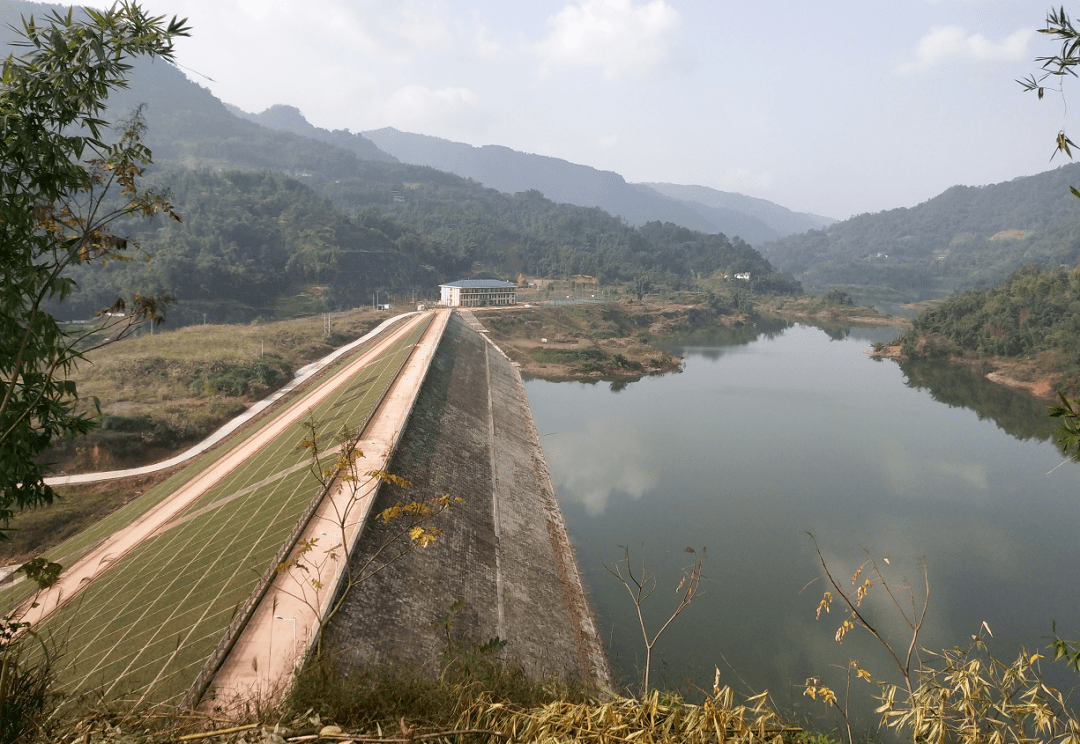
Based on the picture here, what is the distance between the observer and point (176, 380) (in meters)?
28.0

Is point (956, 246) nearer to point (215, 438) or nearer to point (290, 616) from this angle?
point (215, 438)

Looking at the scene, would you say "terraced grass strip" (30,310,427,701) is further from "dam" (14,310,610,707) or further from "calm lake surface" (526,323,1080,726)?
"calm lake surface" (526,323,1080,726)

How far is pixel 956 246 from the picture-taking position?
6329 inches

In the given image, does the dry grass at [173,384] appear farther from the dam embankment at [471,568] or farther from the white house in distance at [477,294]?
the white house in distance at [477,294]

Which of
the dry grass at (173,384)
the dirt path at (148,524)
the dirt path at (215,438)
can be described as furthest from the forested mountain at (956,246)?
the dirt path at (148,524)

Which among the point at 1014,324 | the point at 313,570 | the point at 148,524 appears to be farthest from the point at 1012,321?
the point at 148,524

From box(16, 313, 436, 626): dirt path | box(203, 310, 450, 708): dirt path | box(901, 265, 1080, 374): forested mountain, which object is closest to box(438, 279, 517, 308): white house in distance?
box(16, 313, 436, 626): dirt path

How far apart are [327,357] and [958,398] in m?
40.2

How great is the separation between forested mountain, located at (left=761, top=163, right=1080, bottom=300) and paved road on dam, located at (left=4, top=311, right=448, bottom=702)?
122m

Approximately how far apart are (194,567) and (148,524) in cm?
455

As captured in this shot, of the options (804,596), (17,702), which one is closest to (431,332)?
(804,596)

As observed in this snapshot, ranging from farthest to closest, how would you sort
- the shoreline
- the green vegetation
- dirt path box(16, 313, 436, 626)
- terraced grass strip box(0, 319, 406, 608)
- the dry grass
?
the green vegetation
the shoreline
the dry grass
terraced grass strip box(0, 319, 406, 608)
dirt path box(16, 313, 436, 626)

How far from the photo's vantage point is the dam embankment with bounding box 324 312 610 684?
934 centimetres

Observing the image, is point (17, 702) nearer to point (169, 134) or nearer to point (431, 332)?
point (431, 332)
